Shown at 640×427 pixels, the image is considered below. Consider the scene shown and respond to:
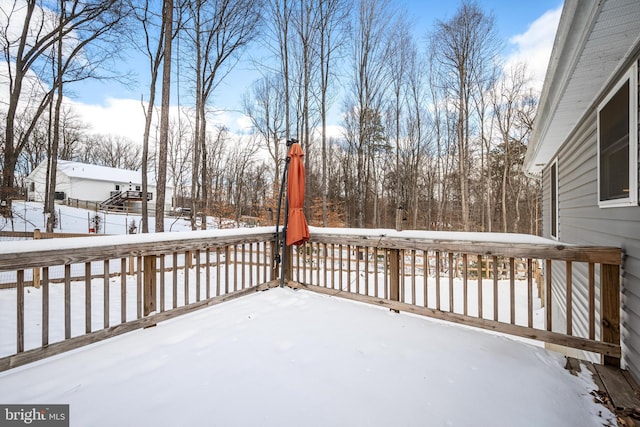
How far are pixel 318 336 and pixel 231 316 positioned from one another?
1.03 metres

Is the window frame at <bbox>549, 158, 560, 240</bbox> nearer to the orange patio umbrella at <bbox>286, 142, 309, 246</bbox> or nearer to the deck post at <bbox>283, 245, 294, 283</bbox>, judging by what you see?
the orange patio umbrella at <bbox>286, 142, 309, 246</bbox>

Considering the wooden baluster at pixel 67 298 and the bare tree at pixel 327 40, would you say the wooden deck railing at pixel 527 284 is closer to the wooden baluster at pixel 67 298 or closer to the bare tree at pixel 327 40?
the wooden baluster at pixel 67 298

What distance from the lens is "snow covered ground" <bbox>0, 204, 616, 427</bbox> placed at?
1.57 meters

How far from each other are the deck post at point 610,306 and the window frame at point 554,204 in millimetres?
3843

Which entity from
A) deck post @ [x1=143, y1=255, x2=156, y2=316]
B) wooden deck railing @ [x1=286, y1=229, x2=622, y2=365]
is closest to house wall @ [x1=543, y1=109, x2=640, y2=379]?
wooden deck railing @ [x1=286, y1=229, x2=622, y2=365]

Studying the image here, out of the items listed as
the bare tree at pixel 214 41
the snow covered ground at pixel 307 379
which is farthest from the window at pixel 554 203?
the bare tree at pixel 214 41

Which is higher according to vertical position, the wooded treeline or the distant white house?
the wooded treeline

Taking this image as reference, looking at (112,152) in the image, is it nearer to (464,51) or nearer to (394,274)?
(464,51)

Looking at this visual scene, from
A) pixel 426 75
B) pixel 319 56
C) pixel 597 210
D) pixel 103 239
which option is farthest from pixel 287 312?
pixel 426 75

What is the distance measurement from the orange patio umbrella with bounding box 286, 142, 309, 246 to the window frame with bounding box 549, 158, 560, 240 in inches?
189

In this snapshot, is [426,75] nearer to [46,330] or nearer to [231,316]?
[231,316]

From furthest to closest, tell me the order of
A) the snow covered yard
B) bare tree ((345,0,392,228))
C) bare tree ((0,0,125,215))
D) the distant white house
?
the distant white house
bare tree ((345,0,392,228))
bare tree ((0,0,125,215))
the snow covered yard

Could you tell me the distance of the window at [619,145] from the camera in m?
2.06

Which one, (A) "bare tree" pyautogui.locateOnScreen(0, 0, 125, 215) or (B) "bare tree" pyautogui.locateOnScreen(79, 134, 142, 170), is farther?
(B) "bare tree" pyautogui.locateOnScreen(79, 134, 142, 170)
